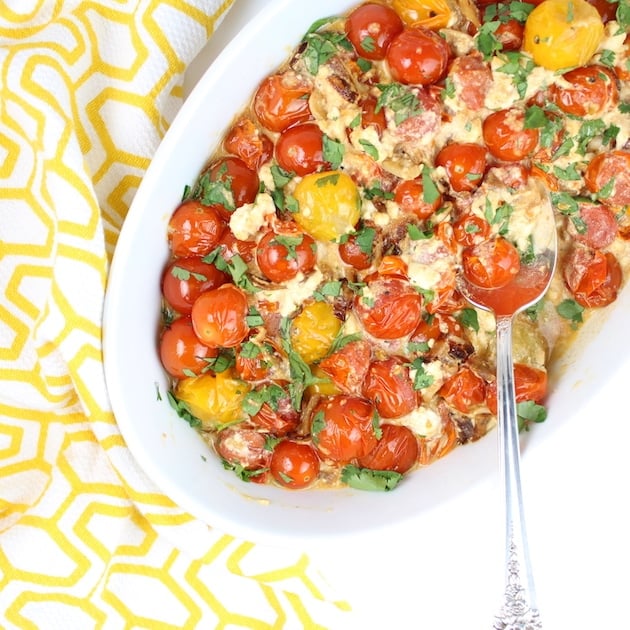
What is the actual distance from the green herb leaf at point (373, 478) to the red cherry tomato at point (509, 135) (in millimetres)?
1113

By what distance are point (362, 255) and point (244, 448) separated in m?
0.78

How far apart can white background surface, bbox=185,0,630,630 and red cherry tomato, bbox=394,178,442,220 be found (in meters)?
0.91

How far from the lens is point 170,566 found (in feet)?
9.90

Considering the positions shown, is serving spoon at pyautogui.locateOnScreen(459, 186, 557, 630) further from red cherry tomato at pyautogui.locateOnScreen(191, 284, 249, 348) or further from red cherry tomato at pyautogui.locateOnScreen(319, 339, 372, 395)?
red cherry tomato at pyautogui.locateOnScreen(191, 284, 249, 348)

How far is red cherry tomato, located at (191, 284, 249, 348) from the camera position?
2602 millimetres

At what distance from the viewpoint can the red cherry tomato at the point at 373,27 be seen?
102 inches

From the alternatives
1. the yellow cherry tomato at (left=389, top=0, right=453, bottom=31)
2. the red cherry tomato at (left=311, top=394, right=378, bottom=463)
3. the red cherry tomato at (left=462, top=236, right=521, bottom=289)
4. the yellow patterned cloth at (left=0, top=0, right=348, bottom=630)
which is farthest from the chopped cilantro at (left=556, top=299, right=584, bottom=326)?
the yellow patterned cloth at (left=0, top=0, right=348, bottom=630)

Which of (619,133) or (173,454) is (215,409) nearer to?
(173,454)

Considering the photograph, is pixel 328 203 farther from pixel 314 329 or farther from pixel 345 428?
pixel 345 428

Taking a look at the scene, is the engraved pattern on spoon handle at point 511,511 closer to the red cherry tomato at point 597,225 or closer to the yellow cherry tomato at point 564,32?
the red cherry tomato at point 597,225

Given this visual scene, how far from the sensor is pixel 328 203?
2.53m

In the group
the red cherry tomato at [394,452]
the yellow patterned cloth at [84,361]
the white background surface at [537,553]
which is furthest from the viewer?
the white background surface at [537,553]

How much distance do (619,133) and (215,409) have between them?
1573mm

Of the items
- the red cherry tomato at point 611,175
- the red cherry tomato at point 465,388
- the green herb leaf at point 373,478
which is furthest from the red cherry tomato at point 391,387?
the red cherry tomato at point 611,175
